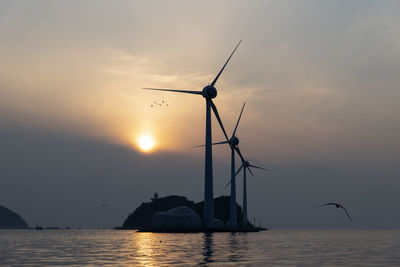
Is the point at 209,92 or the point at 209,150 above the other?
the point at 209,92

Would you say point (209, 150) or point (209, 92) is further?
point (209, 92)

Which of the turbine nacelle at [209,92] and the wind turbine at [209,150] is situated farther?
the turbine nacelle at [209,92]

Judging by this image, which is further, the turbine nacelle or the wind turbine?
the turbine nacelle

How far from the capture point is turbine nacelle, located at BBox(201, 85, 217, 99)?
192625 millimetres

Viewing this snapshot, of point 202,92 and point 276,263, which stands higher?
point 202,92

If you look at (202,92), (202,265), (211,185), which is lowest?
(202,265)

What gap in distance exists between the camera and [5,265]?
6988 centimetres

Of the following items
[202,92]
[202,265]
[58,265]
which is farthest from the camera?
[202,92]

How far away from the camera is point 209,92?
192625 mm

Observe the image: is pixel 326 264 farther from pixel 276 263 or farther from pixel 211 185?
pixel 211 185

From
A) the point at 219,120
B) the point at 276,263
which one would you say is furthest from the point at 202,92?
the point at 276,263

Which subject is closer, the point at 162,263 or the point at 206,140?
the point at 162,263

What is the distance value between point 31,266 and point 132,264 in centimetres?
1251

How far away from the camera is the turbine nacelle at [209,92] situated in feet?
632
